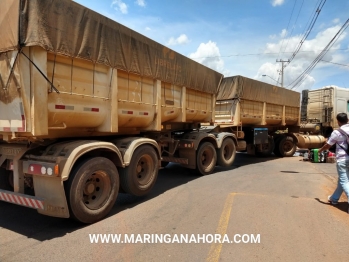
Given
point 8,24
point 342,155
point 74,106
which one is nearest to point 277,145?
point 342,155

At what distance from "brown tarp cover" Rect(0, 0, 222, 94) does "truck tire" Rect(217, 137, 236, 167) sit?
3190 mm

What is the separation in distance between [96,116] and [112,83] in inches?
26.8

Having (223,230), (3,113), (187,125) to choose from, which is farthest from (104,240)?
(187,125)

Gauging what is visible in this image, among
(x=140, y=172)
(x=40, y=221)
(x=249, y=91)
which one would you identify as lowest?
(x=40, y=221)

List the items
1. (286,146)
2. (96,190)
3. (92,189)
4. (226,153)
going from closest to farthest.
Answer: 1. (92,189)
2. (96,190)
3. (226,153)
4. (286,146)

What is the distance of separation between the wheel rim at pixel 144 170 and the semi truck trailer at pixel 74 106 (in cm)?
2

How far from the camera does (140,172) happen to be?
5.82m

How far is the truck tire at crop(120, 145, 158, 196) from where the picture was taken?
206 inches

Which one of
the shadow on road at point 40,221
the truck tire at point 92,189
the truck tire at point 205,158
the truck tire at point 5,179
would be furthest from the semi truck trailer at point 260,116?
the truck tire at point 5,179

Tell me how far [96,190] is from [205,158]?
4498 millimetres

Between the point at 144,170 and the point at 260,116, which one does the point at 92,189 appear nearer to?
the point at 144,170

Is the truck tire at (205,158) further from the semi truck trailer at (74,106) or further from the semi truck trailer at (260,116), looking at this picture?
the semi truck trailer at (74,106)

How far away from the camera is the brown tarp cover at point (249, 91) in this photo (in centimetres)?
1010

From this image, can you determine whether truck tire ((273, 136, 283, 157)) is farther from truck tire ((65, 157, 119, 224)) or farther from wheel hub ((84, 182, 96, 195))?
wheel hub ((84, 182, 96, 195))
